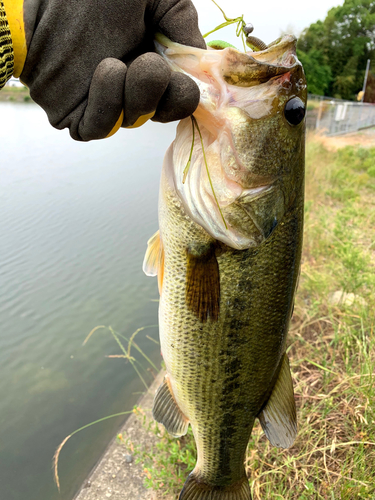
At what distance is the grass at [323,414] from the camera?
2111 mm

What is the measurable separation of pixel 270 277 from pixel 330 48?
5435 centimetres

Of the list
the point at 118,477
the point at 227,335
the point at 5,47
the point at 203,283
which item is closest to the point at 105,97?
the point at 5,47

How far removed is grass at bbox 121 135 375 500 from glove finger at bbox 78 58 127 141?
2.07 meters

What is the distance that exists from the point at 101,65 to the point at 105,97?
0.29 ft

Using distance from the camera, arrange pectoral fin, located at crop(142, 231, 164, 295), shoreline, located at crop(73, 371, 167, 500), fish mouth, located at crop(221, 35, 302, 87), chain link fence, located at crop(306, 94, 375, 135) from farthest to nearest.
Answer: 1. chain link fence, located at crop(306, 94, 375, 135)
2. shoreline, located at crop(73, 371, 167, 500)
3. pectoral fin, located at crop(142, 231, 164, 295)
4. fish mouth, located at crop(221, 35, 302, 87)

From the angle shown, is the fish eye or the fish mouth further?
the fish eye

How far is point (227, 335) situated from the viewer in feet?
4.87

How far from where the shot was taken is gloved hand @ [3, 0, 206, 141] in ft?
3.22

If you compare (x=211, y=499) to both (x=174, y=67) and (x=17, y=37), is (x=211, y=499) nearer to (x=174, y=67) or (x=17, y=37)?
(x=174, y=67)

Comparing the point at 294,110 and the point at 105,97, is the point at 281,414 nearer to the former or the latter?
the point at 294,110

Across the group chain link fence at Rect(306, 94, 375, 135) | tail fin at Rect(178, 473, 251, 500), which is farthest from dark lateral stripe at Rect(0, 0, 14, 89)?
chain link fence at Rect(306, 94, 375, 135)

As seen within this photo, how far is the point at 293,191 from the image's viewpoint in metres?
1.36

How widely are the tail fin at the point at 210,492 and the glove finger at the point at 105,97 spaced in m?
1.69

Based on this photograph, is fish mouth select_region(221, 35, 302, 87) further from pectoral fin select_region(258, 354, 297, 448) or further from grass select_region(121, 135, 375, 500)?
grass select_region(121, 135, 375, 500)
